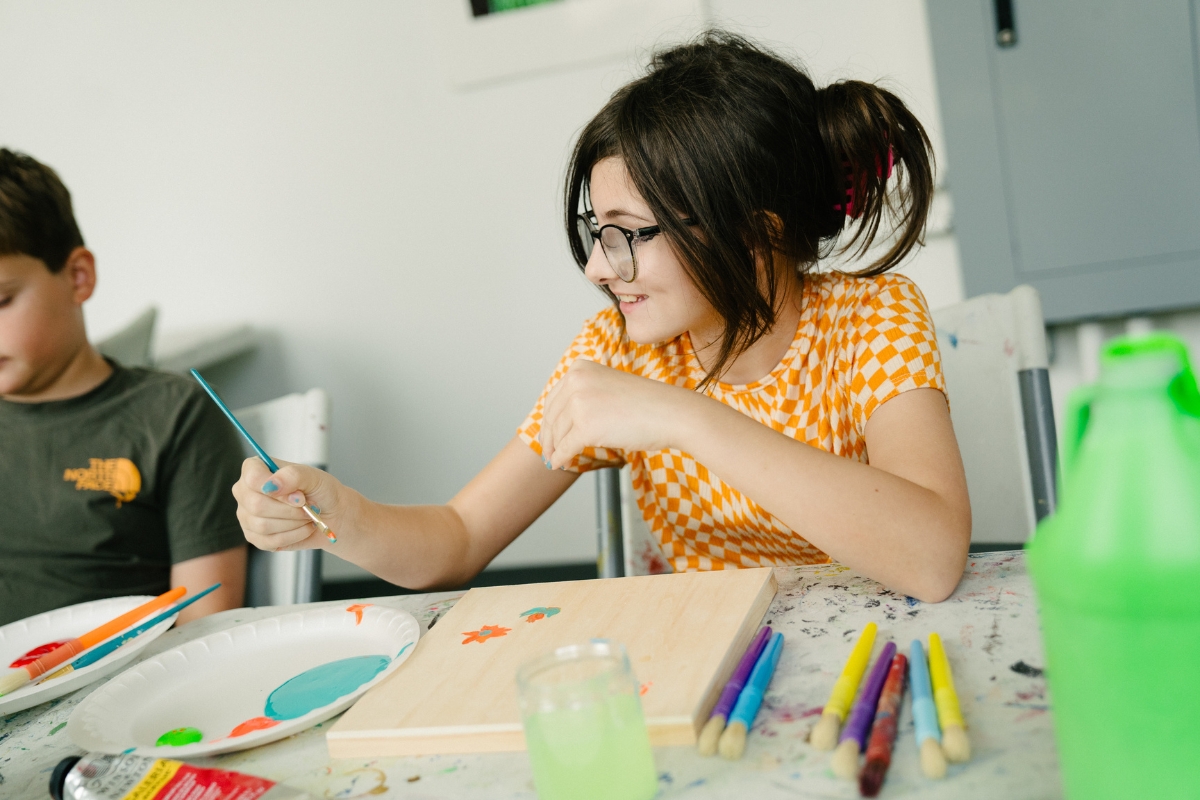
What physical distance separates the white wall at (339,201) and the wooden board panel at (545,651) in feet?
→ 5.01

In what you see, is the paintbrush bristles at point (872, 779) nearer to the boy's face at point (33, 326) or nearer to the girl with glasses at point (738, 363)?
the girl with glasses at point (738, 363)

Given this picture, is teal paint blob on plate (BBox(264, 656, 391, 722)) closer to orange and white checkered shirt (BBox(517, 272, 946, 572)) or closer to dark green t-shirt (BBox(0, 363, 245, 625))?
orange and white checkered shirt (BBox(517, 272, 946, 572))

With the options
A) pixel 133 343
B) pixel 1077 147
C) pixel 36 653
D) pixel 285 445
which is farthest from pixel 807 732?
pixel 133 343

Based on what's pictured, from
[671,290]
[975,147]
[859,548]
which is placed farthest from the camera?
[975,147]

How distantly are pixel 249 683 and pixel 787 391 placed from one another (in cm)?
59

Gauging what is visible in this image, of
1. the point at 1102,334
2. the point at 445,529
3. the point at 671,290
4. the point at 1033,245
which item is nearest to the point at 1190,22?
the point at 1033,245

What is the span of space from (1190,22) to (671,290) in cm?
132

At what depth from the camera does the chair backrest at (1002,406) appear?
94 cm

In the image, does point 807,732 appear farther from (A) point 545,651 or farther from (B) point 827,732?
(A) point 545,651

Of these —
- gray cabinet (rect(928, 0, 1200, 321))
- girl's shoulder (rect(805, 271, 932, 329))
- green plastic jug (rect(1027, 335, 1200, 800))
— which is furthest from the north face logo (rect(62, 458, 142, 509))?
gray cabinet (rect(928, 0, 1200, 321))

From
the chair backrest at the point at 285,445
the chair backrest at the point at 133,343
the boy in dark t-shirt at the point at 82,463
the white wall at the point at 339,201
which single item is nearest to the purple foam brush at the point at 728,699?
the chair backrest at the point at 285,445

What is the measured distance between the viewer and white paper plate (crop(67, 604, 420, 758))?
24.1 inches

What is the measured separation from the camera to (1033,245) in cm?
175

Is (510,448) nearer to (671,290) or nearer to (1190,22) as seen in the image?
(671,290)
